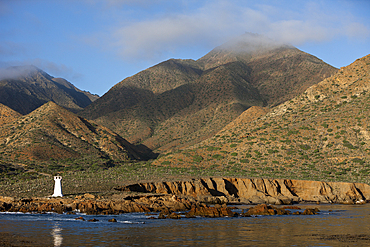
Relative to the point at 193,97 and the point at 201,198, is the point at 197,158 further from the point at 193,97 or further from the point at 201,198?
the point at 193,97

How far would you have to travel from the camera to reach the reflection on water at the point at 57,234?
2315 cm

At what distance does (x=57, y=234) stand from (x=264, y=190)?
121 feet

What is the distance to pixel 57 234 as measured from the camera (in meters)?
26.4

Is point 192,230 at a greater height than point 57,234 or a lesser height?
lesser

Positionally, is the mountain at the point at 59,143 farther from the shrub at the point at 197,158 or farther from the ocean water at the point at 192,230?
the ocean water at the point at 192,230

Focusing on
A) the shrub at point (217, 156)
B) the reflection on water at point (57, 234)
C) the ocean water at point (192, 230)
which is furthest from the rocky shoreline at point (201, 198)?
the shrub at point (217, 156)

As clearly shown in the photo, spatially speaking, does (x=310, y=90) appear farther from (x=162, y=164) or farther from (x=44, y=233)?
(x=44, y=233)

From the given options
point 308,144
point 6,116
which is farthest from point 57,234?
point 6,116

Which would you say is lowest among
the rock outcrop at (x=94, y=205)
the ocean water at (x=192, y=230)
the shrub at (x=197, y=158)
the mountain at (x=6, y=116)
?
the ocean water at (x=192, y=230)

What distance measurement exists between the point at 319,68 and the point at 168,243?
159m

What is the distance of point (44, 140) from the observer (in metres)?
103

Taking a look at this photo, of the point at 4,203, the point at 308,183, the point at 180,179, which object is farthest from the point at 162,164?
the point at 4,203

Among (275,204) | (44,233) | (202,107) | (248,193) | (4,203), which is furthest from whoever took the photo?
(202,107)

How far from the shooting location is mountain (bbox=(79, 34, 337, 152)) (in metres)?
143
